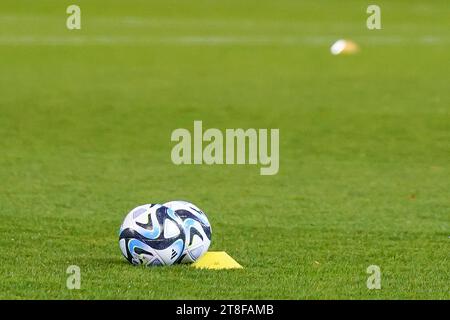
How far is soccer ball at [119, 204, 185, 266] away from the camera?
35.5 feet

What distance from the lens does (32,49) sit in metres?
38.5

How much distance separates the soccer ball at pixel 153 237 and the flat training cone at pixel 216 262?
219 millimetres

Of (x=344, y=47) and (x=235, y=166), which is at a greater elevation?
(x=344, y=47)

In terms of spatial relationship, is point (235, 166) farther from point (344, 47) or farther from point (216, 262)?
point (344, 47)

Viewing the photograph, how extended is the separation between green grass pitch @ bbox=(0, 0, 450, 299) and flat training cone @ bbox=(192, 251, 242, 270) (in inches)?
7.2

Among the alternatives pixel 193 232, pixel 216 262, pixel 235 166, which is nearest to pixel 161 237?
pixel 193 232

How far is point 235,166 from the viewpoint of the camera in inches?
774

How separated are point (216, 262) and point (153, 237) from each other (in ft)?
2.12

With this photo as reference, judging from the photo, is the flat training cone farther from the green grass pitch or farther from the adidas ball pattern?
the green grass pitch

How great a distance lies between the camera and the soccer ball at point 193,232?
1094 centimetres

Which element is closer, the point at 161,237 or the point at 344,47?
the point at 161,237

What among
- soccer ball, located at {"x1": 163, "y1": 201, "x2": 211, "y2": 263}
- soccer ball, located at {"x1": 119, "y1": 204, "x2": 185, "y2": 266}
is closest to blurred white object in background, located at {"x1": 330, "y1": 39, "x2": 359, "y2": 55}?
soccer ball, located at {"x1": 163, "y1": 201, "x2": 211, "y2": 263}

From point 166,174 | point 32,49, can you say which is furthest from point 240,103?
point 32,49
